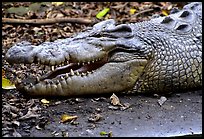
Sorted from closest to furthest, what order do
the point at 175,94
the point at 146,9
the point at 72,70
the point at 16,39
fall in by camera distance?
the point at 72,70, the point at 175,94, the point at 16,39, the point at 146,9

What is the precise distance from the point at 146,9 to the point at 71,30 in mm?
1536

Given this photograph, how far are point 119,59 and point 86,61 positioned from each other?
33 centimetres

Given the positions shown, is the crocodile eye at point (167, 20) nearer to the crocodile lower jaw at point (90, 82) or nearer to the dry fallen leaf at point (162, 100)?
the crocodile lower jaw at point (90, 82)

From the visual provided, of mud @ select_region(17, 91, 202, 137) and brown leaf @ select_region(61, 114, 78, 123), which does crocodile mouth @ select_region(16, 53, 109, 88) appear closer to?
mud @ select_region(17, 91, 202, 137)

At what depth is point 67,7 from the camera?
8625 mm

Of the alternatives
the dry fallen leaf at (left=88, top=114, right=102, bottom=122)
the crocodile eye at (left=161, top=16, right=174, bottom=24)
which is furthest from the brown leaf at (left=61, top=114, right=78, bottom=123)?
the crocodile eye at (left=161, top=16, right=174, bottom=24)

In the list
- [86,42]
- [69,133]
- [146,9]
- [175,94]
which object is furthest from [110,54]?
[146,9]

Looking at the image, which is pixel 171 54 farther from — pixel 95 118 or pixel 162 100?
pixel 95 118

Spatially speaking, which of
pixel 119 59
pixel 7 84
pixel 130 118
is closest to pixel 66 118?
pixel 130 118

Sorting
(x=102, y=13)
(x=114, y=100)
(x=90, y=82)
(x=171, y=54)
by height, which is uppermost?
(x=171, y=54)

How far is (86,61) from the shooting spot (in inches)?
182

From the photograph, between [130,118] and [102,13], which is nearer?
[130,118]

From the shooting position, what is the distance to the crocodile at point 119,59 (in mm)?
4562

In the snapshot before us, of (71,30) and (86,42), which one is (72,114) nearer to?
(86,42)
